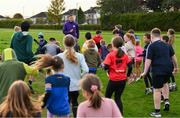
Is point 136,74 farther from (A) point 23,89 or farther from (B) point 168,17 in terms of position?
(B) point 168,17

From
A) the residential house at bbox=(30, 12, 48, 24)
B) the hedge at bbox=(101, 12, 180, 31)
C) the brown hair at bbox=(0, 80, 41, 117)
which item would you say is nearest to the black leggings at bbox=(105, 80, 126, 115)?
the brown hair at bbox=(0, 80, 41, 117)

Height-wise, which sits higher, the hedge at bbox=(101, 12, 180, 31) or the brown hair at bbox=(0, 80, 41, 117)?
the brown hair at bbox=(0, 80, 41, 117)

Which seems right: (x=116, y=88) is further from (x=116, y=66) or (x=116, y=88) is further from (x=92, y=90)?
(x=92, y=90)

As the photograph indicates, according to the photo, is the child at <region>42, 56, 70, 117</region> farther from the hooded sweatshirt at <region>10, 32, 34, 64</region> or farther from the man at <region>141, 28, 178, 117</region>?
the hooded sweatshirt at <region>10, 32, 34, 64</region>

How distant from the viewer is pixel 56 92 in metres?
7.75

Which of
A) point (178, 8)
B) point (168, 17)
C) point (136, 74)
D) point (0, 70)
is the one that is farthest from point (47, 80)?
point (178, 8)

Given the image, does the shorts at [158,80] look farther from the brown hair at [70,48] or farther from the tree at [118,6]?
the tree at [118,6]

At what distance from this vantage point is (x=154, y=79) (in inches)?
428

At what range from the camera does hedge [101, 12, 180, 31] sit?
70.4 m

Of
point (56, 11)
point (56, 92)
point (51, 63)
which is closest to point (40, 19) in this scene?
point (56, 11)

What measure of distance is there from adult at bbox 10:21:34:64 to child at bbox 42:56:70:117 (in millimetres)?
4605

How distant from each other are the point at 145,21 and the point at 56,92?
218 feet

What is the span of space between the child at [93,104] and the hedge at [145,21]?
65.3 meters

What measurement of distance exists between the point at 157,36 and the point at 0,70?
13.3 feet
